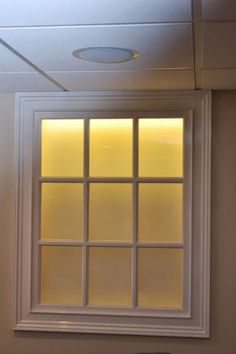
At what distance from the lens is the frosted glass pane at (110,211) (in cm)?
265

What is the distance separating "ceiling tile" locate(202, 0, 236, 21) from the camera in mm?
1257

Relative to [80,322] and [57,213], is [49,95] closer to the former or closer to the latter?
[57,213]

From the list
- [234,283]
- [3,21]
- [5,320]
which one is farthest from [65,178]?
[3,21]

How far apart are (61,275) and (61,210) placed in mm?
328

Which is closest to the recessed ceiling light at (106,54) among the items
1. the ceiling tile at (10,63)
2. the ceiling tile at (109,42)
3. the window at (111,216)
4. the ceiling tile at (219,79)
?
the ceiling tile at (109,42)

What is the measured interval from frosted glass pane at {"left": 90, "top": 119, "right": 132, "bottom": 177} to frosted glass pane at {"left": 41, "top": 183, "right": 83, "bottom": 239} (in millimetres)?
147

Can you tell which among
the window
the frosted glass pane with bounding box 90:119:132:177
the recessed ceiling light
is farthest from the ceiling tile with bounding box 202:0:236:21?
the frosted glass pane with bounding box 90:119:132:177

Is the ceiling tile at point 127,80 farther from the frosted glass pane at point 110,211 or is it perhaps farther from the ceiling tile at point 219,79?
the frosted glass pane at point 110,211

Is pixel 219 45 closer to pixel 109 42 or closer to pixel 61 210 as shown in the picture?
pixel 109 42

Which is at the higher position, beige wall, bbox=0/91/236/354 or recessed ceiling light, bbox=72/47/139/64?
recessed ceiling light, bbox=72/47/139/64

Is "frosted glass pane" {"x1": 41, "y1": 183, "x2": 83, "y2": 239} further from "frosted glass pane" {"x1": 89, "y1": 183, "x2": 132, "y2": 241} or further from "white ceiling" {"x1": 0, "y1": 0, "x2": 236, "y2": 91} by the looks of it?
"white ceiling" {"x1": 0, "y1": 0, "x2": 236, "y2": 91}

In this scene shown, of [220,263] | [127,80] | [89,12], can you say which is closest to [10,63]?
[127,80]

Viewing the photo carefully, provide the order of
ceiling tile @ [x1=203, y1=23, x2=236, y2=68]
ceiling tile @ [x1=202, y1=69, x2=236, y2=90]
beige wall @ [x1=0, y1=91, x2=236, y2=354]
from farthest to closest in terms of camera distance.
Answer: beige wall @ [x1=0, y1=91, x2=236, y2=354]
ceiling tile @ [x1=202, y1=69, x2=236, y2=90]
ceiling tile @ [x1=203, y1=23, x2=236, y2=68]

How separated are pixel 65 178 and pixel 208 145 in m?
0.72
